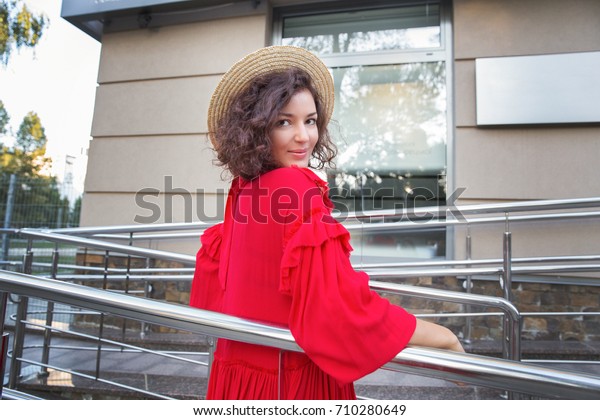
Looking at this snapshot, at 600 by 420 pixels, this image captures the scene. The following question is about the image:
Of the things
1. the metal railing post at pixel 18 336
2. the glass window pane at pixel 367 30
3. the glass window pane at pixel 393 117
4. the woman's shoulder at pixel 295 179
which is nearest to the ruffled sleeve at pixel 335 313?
the woman's shoulder at pixel 295 179

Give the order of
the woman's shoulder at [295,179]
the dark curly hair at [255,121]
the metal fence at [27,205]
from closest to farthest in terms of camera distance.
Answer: the woman's shoulder at [295,179] → the dark curly hair at [255,121] → the metal fence at [27,205]

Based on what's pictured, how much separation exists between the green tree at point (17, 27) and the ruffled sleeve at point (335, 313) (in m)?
5.25

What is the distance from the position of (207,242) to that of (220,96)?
1.50 ft

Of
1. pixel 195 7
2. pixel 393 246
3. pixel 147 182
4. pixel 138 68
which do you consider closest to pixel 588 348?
pixel 393 246

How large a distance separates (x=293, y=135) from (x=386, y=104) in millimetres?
3293

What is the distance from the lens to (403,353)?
0.78 m

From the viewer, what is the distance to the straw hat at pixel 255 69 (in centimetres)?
115

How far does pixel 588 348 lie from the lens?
2705 millimetres

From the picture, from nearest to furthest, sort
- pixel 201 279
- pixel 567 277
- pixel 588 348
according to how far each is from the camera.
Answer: pixel 201 279
pixel 588 348
pixel 567 277

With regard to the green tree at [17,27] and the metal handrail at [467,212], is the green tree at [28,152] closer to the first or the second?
the green tree at [17,27]

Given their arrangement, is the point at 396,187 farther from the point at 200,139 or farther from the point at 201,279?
the point at 201,279

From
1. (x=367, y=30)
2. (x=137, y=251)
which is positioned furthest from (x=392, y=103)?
(x=137, y=251)

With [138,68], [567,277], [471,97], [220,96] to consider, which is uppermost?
[138,68]

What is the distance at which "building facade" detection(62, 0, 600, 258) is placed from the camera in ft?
10.9
